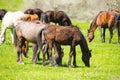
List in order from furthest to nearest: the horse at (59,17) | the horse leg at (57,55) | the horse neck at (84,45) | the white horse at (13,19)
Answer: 1. the horse at (59,17)
2. the white horse at (13,19)
3. the horse leg at (57,55)
4. the horse neck at (84,45)

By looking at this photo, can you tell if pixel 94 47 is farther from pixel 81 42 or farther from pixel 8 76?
pixel 8 76

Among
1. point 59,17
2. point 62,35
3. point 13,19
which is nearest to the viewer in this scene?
point 62,35

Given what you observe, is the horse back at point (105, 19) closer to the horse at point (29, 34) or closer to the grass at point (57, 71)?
the grass at point (57, 71)

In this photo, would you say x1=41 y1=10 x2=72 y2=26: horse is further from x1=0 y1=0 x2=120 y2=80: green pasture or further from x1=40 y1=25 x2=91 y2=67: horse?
x1=40 y1=25 x2=91 y2=67: horse

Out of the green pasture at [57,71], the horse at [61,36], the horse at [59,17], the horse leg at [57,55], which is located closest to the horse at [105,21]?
the horse at [59,17]

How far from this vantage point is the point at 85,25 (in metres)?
49.6

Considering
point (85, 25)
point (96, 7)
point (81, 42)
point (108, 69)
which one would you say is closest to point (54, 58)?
point (81, 42)

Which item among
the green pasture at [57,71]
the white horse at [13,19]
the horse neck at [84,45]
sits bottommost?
the green pasture at [57,71]

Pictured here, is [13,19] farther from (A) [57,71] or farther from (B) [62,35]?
(A) [57,71]

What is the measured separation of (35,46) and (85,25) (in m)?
27.4

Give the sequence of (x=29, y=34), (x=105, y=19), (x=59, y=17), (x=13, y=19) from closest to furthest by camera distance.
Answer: (x=29, y=34), (x=13, y=19), (x=105, y=19), (x=59, y=17)

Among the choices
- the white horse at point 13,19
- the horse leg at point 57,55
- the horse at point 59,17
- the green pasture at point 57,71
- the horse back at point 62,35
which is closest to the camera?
the green pasture at point 57,71

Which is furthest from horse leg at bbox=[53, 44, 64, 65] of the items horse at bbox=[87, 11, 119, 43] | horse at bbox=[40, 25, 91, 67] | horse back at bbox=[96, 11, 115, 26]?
horse back at bbox=[96, 11, 115, 26]

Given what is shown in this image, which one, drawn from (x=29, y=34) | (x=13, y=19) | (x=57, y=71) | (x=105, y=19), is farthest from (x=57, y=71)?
(x=105, y=19)
